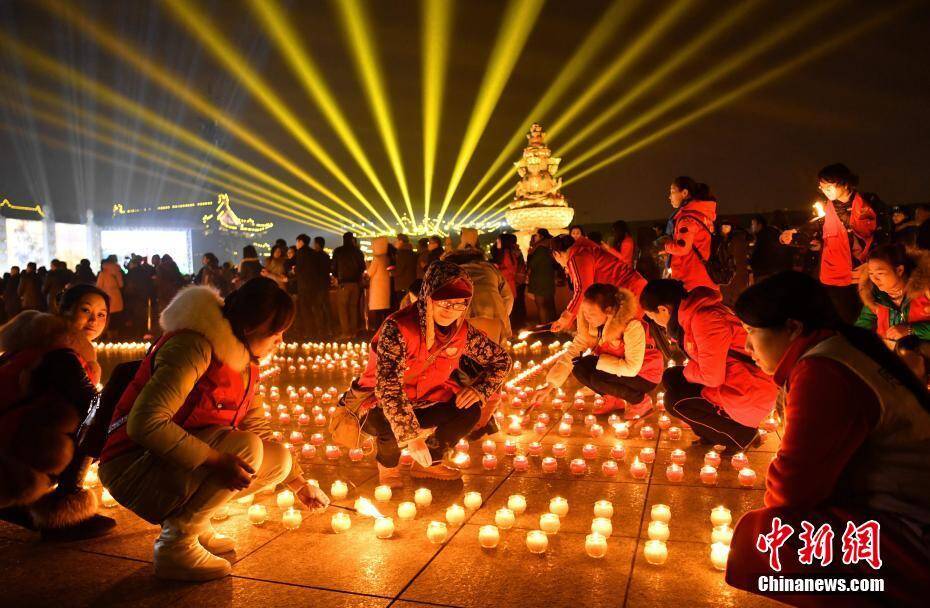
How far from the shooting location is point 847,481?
2250 millimetres

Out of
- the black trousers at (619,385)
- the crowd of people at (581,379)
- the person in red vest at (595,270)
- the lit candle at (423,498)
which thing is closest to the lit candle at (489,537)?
the lit candle at (423,498)

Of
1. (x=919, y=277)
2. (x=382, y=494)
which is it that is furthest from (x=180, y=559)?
(x=919, y=277)

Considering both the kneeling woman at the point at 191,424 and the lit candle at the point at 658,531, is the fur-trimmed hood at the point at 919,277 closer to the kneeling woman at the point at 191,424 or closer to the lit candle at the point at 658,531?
the lit candle at the point at 658,531

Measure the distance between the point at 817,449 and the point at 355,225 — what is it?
886 inches

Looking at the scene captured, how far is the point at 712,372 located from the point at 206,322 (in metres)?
3.17

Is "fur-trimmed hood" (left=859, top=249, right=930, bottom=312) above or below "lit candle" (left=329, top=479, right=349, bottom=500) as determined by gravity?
above

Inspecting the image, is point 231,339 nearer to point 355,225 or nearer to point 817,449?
point 817,449

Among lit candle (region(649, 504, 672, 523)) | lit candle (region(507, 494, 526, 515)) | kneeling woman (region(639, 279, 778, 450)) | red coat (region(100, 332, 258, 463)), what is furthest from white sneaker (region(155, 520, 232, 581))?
kneeling woman (region(639, 279, 778, 450))

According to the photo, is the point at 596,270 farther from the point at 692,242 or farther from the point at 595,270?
the point at 692,242

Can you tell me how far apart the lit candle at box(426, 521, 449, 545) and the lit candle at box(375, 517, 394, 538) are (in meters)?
0.20

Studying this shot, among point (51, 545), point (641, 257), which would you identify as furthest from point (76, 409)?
point (641, 257)

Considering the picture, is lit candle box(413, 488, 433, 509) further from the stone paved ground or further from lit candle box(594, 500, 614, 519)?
lit candle box(594, 500, 614, 519)

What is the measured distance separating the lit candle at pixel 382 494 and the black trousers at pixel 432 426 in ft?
0.91

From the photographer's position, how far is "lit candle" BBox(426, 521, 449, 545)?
3367 millimetres
